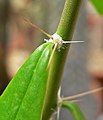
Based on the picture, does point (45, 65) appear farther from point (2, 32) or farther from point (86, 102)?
point (2, 32)

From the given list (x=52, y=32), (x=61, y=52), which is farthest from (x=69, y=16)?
(x=52, y=32)

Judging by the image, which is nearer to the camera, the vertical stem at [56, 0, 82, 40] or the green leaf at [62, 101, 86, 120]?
the vertical stem at [56, 0, 82, 40]

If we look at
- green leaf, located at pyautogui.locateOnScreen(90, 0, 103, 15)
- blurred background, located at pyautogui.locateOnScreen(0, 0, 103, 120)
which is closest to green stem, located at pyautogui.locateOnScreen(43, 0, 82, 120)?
green leaf, located at pyautogui.locateOnScreen(90, 0, 103, 15)

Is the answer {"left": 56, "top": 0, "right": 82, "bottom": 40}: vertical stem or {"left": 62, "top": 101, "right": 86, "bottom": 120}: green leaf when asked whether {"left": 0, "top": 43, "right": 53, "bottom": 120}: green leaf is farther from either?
{"left": 62, "top": 101, "right": 86, "bottom": 120}: green leaf

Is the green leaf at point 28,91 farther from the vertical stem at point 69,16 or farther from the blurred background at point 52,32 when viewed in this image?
the blurred background at point 52,32

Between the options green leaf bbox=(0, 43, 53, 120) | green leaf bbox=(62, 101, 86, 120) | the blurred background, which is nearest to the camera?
green leaf bbox=(0, 43, 53, 120)

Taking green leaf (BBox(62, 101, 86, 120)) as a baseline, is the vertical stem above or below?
above

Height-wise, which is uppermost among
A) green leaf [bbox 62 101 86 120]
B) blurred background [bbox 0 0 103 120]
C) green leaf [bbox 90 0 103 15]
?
blurred background [bbox 0 0 103 120]
